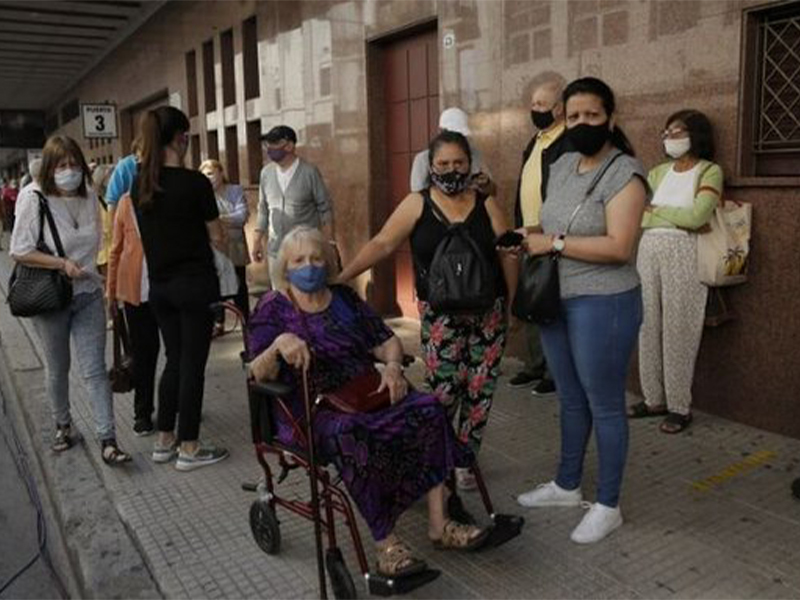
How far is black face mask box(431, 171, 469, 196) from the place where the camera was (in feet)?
10.5

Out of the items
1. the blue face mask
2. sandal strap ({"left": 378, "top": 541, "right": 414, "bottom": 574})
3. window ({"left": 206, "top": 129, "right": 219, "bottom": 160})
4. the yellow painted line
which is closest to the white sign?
window ({"left": 206, "top": 129, "right": 219, "bottom": 160})

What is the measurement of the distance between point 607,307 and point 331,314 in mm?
1067

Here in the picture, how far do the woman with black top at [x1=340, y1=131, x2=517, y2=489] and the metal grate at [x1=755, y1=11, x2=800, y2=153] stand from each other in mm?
1839

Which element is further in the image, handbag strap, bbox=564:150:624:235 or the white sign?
the white sign

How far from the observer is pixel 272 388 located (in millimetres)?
2705

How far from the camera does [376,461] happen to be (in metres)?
2.71

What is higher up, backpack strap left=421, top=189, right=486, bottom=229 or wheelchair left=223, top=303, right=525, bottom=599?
backpack strap left=421, top=189, right=486, bottom=229

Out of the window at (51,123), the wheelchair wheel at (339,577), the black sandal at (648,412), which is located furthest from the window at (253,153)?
the window at (51,123)

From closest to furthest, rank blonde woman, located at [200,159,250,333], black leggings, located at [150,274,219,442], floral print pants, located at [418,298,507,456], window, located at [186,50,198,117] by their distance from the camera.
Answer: floral print pants, located at [418,298,507,456]
black leggings, located at [150,274,219,442]
blonde woman, located at [200,159,250,333]
window, located at [186,50,198,117]

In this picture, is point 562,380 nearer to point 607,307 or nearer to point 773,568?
point 607,307

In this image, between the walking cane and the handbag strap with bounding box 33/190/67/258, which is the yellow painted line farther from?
the handbag strap with bounding box 33/190/67/258

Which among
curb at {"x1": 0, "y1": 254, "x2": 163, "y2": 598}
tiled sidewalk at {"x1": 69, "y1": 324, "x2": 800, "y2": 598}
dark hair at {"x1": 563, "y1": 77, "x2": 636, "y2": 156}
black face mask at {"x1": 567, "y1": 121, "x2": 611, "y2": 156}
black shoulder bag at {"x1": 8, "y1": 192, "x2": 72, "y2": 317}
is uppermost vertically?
dark hair at {"x1": 563, "y1": 77, "x2": 636, "y2": 156}

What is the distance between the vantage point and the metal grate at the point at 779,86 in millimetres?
4078

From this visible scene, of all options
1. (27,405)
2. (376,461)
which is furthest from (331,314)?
(27,405)
